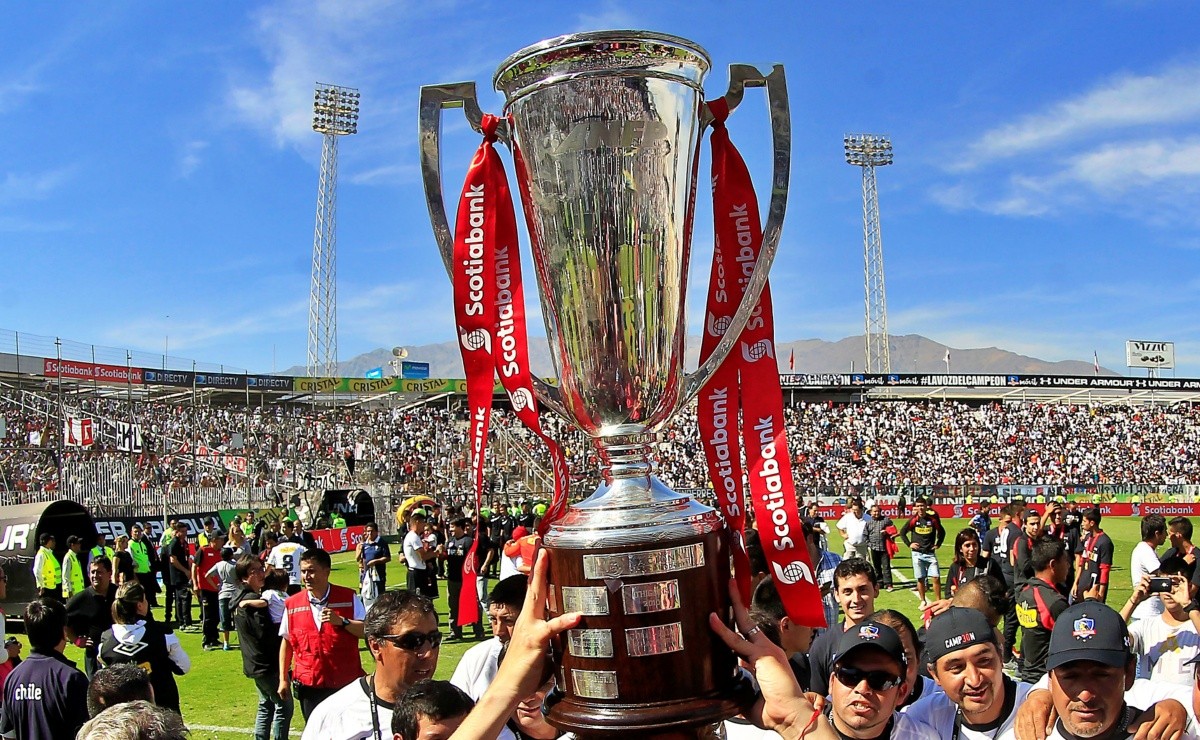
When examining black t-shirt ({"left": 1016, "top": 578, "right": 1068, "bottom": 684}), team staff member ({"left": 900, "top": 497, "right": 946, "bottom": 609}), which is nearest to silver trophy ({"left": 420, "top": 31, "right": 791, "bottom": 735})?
black t-shirt ({"left": 1016, "top": 578, "right": 1068, "bottom": 684})

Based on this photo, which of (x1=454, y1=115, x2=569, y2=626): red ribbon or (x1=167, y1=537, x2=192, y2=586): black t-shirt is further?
(x1=167, y1=537, x2=192, y2=586): black t-shirt

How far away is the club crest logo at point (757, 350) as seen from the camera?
2.92m

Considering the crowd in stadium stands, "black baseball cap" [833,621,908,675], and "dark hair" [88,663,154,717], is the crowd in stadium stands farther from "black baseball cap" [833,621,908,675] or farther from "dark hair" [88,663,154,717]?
"black baseball cap" [833,621,908,675]

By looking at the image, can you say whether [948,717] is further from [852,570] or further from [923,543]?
[923,543]

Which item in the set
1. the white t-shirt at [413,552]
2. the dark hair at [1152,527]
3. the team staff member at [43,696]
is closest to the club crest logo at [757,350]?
the team staff member at [43,696]

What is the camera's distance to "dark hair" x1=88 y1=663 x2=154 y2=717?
4.76m

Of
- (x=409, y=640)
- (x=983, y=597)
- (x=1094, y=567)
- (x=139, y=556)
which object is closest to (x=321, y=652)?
(x=409, y=640)

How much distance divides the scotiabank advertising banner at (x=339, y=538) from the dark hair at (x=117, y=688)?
71.4ft

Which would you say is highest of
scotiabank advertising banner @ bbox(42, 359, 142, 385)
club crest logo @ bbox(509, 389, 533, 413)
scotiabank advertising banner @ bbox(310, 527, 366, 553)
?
scotiabank advertising banner @ bbox(42, 359, 142, 385)

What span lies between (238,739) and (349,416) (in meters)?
37.9

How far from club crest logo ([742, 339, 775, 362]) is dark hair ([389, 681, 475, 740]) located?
54.0 inches

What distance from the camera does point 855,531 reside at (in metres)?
17.2

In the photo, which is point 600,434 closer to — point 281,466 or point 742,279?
point 742,279

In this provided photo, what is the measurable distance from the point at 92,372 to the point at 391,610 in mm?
39933
